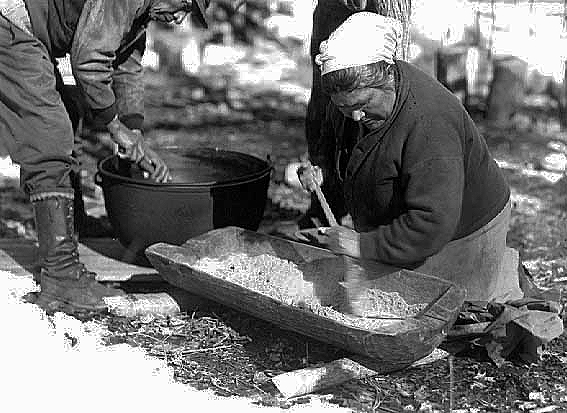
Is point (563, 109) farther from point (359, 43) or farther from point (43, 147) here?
point (43, 147)

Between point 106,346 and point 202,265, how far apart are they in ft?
2.02

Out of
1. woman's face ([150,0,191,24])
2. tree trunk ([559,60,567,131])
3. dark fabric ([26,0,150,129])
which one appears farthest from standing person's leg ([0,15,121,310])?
tree trunk ([559,60,567,131])

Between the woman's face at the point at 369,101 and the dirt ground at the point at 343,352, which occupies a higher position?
the woman's face at the point at 369,101

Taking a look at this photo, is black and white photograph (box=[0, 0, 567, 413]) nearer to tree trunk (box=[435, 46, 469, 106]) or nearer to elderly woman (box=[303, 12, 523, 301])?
elderly woman (box=[303, 12, 523, 301])

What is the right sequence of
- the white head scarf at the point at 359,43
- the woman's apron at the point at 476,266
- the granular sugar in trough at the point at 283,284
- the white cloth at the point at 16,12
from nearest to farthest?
the white head scarf at the point at 359,43 → the granular sugar in trough at the point at 283,284 → the woman's apron at the point at 476,266 → the white cloth at the point at 16,12

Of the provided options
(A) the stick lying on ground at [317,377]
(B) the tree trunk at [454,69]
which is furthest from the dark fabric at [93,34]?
(B) the tree trunk at [454,69]

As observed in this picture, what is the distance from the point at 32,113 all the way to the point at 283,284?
4.96ft

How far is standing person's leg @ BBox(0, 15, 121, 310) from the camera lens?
491cm

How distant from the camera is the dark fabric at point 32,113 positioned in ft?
16.0

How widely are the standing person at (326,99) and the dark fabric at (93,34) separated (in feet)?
3.23

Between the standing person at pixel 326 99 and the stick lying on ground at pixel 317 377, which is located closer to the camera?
the stick lying on ground at pixel 317 377

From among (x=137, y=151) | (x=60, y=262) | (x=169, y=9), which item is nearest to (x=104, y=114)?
(x=137, y=151)

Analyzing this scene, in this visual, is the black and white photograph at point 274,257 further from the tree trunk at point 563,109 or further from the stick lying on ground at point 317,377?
the tree trunk at point 563,109

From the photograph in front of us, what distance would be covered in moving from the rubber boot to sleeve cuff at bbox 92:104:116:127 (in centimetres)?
45
